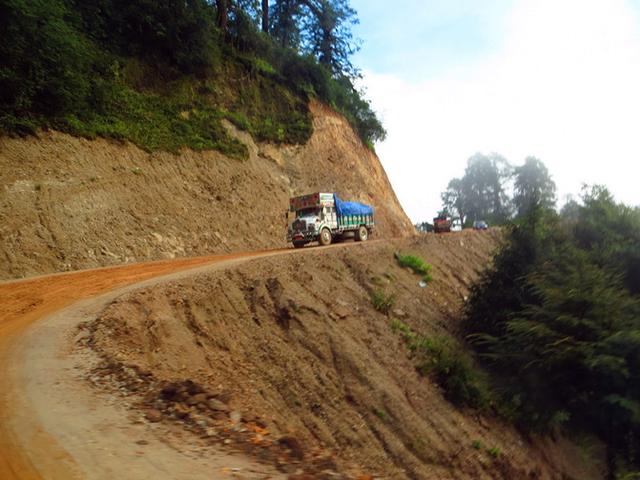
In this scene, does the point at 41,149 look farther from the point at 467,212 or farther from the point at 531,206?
the point at 467,212

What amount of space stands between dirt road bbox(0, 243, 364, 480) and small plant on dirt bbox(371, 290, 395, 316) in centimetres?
695

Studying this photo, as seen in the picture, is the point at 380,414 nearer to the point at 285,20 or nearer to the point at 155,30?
the point at 155,30

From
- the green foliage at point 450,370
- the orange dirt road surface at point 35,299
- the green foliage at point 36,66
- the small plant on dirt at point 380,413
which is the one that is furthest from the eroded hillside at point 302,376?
the green foliage at point 36,66

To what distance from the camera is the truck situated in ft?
73.5

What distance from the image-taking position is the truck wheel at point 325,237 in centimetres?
2262

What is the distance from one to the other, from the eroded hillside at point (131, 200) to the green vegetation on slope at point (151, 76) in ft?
3.50

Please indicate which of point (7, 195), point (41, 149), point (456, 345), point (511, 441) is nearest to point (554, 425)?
point (511, 441)

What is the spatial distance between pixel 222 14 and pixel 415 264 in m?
26.7

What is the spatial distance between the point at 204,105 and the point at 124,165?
952 cm

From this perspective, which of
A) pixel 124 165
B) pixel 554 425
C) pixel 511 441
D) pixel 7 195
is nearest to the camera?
pixel 511 441

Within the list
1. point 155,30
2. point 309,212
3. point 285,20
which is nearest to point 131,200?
point 309,212

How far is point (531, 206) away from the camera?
59.9 feet

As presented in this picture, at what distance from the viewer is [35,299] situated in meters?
11.5

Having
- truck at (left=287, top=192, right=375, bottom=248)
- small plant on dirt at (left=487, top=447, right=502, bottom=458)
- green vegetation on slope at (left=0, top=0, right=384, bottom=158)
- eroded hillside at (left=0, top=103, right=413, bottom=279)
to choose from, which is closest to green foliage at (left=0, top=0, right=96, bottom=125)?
green vegetation on slope at (left=0, top=0, right=384, bottom=158)
